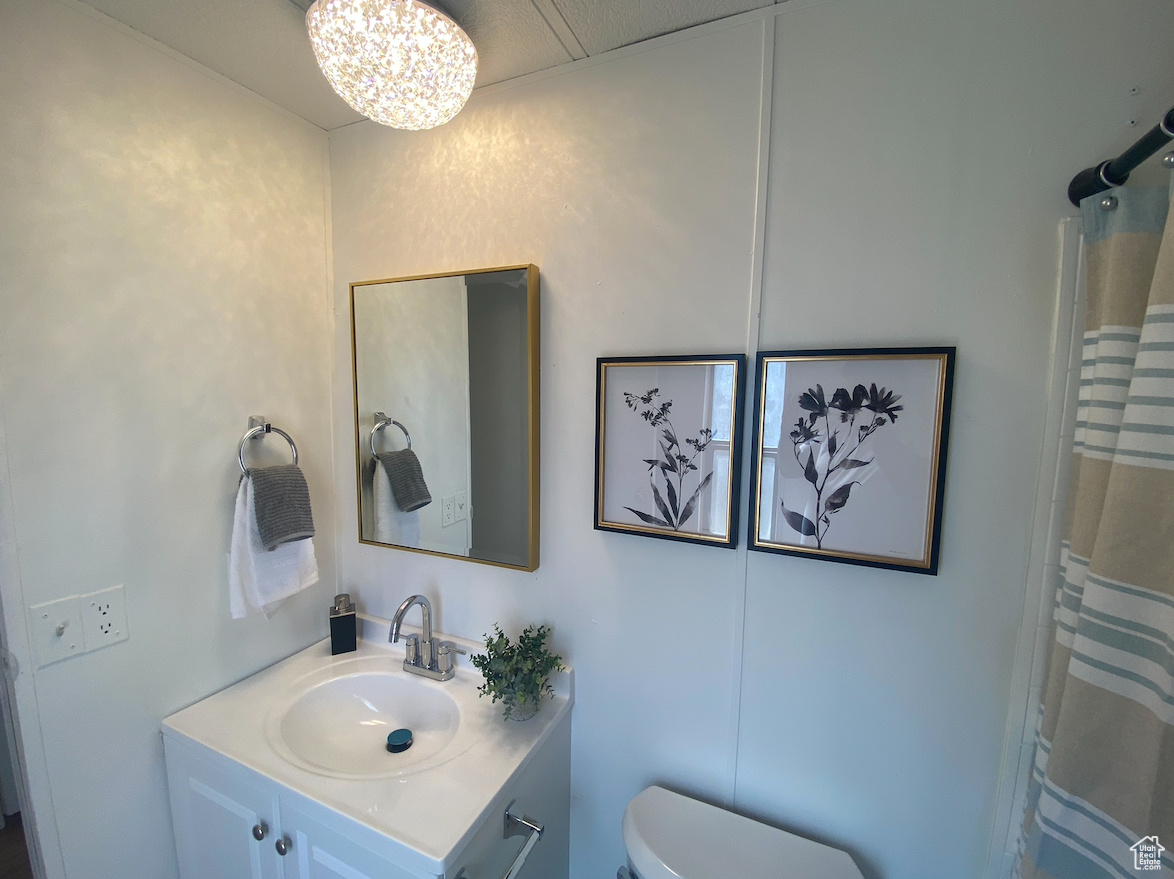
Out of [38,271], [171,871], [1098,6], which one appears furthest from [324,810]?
[1098,6]

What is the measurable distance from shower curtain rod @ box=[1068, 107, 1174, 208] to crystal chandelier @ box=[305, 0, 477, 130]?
112 centimetres

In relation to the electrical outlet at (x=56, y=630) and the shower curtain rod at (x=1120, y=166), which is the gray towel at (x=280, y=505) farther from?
the shower curtain rod at (x=1120, y=166)

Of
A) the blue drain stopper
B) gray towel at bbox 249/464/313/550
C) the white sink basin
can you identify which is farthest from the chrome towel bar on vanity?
gray towel at bbox 249/464/313/550

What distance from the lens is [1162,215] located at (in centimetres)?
67

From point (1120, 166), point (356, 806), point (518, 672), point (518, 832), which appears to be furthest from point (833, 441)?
point (356, 806)

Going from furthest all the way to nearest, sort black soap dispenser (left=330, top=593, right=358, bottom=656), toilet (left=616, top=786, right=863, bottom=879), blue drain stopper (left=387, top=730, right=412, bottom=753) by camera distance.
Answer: black soap dispenser (left=330, top=593, right=358, bottom=656) < blue drain stopper (left=387, top=730, right=412, bottom=753) < toilet (left=616, top=786, right=863, bottom=879)

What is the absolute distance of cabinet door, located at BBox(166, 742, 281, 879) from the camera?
Answer: 96 centimetres

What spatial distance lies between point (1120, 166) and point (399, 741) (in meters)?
1.75

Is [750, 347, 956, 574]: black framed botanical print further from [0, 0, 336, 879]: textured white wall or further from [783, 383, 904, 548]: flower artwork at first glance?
[0, 0, 336, 879]: textured white wall

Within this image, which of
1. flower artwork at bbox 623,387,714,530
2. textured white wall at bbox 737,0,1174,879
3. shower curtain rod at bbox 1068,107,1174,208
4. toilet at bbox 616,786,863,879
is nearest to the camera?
shower curtain rod at bbox 1068,107,1174,208

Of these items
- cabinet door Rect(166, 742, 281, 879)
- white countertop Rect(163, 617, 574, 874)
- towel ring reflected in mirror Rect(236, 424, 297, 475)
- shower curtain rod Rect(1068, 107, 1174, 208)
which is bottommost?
cabinet door Rect(166, 742, 281, 879)

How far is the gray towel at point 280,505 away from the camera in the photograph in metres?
1.15

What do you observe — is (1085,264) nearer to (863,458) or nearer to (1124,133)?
(1124,133)

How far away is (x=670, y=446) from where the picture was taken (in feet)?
3.36
